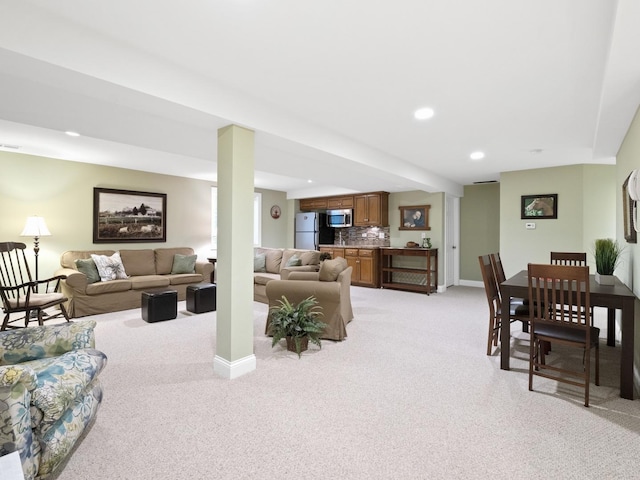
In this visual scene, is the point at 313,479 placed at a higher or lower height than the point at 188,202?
lower

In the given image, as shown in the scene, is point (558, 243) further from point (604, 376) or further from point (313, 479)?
point (313, 479)

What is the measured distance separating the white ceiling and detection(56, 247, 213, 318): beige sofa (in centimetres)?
202

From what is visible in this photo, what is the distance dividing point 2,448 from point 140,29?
2.08 metres

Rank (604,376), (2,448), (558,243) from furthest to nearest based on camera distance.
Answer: (558,243), (604,376), (2,448)

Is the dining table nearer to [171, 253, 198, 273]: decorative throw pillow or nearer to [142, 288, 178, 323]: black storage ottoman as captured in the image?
[142, 288, 178, 323]: black storage ottoman

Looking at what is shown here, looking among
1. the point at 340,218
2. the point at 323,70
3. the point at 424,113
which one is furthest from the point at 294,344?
the point at 340,218

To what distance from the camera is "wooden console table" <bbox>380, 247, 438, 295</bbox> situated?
671 cm

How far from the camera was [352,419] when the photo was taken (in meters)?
2.12

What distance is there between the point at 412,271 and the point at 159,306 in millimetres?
4760

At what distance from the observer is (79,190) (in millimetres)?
5426

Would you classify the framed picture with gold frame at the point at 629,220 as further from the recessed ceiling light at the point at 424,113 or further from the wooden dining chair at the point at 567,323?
the recessed ceiling light at the point at 424,113

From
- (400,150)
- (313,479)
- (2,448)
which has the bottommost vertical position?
(313,479)

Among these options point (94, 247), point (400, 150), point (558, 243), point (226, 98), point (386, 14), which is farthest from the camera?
point (94, 247)

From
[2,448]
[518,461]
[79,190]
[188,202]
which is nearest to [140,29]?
[2,448]
